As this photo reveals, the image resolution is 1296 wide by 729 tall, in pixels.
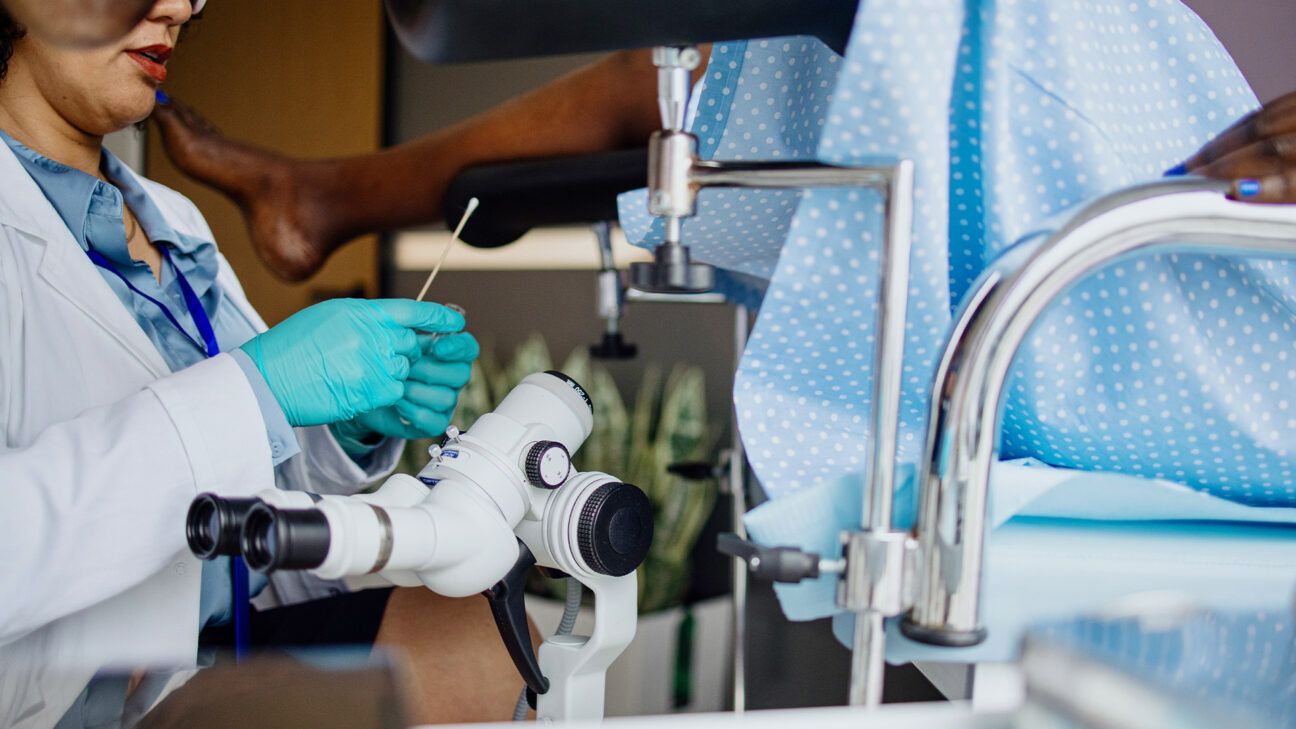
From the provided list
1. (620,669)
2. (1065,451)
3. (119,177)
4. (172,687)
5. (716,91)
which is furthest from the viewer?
(620,669)

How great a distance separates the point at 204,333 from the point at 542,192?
44 centimetres

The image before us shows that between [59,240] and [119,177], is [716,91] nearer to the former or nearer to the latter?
[59,240]

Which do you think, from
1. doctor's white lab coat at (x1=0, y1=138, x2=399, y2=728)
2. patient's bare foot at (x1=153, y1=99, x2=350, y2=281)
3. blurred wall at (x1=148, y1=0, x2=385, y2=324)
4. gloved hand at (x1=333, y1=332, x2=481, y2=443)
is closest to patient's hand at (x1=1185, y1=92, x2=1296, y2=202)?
doctor's white lab coat at (x1=0, y1=138, x2=399, y2=728)

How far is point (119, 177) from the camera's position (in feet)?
4.00

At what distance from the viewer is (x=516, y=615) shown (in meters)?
0.68

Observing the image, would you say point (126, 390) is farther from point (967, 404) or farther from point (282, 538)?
point (967, 404)

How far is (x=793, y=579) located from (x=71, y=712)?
35 cm

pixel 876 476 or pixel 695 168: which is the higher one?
pixel 695 168

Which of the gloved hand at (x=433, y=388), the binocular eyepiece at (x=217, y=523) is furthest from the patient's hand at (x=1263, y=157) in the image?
the gloved hand at (x=433, y=388)

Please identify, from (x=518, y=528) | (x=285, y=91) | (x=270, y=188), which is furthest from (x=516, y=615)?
(x=285, y=91)

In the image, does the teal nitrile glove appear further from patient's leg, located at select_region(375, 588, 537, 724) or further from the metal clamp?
Result: the metal clamp

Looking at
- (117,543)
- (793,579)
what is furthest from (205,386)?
(793,579)

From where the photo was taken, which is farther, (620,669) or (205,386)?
(620,669)

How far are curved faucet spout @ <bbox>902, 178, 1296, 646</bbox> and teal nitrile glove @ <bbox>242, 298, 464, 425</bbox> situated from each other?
1.91 ft
